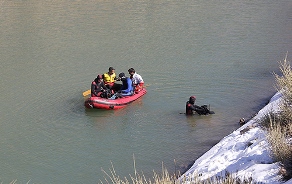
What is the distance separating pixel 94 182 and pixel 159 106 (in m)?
4.92

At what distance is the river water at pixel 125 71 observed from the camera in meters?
11.7

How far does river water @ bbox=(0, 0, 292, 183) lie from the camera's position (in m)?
11.7

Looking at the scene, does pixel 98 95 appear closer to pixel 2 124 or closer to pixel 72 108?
pixel 72 108

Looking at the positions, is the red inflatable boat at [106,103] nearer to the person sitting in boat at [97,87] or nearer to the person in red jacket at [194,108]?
the person sitting in boat at [97,87]

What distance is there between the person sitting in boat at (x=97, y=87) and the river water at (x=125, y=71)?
1.90 feet

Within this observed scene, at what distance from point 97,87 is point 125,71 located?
12.3 feet

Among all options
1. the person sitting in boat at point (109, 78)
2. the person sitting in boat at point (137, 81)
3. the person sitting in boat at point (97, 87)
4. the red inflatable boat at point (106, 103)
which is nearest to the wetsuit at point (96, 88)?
the person sitting in boat at point (97, 87)

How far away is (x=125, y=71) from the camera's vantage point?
18484 millimetres

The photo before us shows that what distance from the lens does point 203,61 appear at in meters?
19.3

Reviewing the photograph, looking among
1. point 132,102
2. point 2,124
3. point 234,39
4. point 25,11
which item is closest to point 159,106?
point 132,102

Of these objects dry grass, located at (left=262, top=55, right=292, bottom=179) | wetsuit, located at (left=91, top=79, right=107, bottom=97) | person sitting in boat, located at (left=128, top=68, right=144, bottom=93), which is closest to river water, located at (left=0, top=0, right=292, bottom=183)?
person sitting in boat, located at (left=128, top=68, right=144, bottom=93)

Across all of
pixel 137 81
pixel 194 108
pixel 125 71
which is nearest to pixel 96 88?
pixel 137 81

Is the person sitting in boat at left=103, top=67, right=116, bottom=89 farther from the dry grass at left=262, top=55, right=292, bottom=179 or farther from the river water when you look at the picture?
the dry grass at left=262, top=55, right=292, bottom=179

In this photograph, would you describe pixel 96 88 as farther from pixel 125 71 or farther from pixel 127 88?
pixel 125 71
